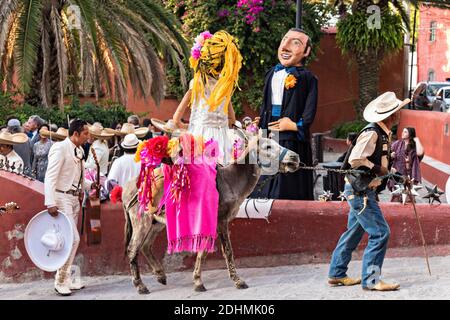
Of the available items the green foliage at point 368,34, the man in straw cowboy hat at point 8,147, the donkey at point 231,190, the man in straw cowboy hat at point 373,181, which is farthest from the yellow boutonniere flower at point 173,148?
the green foliage at point 368,34

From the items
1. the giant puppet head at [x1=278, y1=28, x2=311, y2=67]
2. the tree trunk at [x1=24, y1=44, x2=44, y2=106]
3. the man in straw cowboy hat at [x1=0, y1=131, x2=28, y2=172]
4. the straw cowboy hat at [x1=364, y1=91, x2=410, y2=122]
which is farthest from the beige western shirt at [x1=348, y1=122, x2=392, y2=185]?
the tree trunk at [x1=24, y1=44, x2=44, y2=106]

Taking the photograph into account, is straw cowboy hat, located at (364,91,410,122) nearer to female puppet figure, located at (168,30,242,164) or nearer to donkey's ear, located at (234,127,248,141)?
donkey's ear, located at (234,127,248,141)

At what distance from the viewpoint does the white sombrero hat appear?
803 cm

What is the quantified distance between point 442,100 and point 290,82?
19.4 meters

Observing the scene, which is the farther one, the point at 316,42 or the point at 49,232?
the point at 316,42

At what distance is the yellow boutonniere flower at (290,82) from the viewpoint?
9.88m

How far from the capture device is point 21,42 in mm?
16094

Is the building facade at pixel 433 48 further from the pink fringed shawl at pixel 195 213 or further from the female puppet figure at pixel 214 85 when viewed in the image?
the pink fringed shawl at pixel 195 213

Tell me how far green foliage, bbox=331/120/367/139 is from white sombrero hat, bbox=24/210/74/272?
677 inches

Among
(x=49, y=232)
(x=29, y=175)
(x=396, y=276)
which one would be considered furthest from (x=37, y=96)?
(x=396, y=276)

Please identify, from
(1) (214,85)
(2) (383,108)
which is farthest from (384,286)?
(1) (214,85)

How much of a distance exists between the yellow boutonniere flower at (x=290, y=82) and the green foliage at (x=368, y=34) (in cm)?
1504
